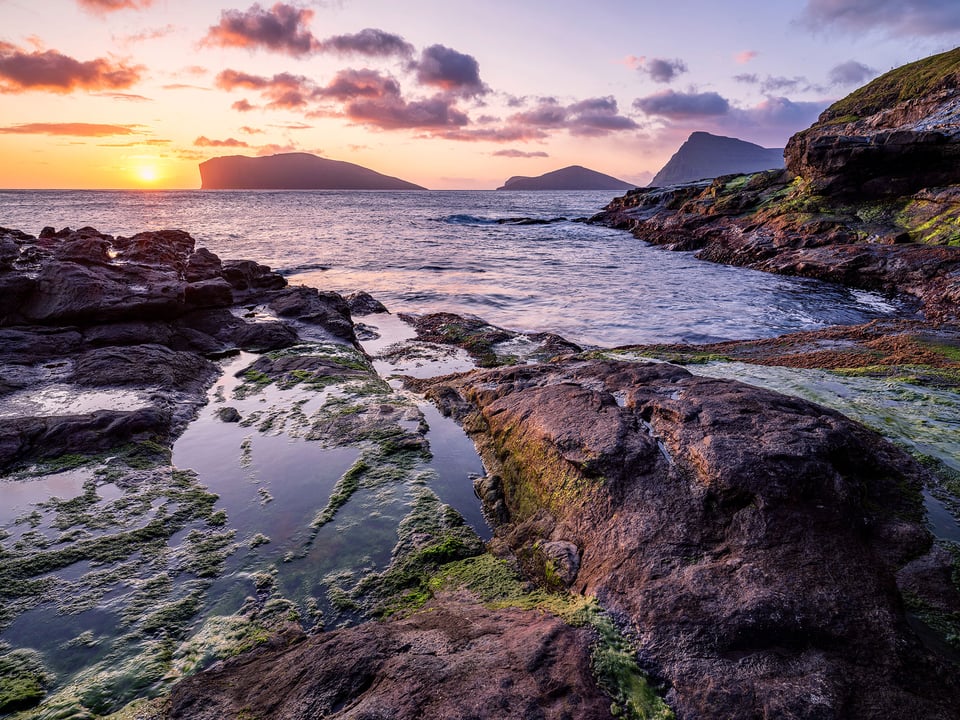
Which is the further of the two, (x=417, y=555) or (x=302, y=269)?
(x=302, y=269)

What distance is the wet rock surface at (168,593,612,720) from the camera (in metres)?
2.77

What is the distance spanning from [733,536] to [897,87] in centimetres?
6129

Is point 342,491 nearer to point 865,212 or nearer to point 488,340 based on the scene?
point 488,340

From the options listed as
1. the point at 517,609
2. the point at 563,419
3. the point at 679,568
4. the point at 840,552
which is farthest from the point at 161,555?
the point at 840,552

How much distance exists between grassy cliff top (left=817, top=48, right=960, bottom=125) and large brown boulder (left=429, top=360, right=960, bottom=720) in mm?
44423

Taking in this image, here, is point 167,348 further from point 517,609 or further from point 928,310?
point 928,310

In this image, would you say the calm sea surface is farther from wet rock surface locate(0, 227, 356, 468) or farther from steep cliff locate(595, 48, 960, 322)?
wet rock surface locate(0, 227, 356, 468)

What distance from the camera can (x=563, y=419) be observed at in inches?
235

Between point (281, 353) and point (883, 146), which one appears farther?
point (883, 146)

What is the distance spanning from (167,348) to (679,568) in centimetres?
1062

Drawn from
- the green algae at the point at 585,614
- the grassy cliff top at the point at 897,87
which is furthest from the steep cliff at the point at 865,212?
the green algae at the point at 585,614

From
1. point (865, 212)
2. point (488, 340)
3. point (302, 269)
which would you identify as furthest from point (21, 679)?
point (865, 212)

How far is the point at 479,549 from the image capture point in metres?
4.99

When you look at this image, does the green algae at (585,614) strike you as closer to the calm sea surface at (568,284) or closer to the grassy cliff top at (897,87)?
the calm sea surface at (568,284)
